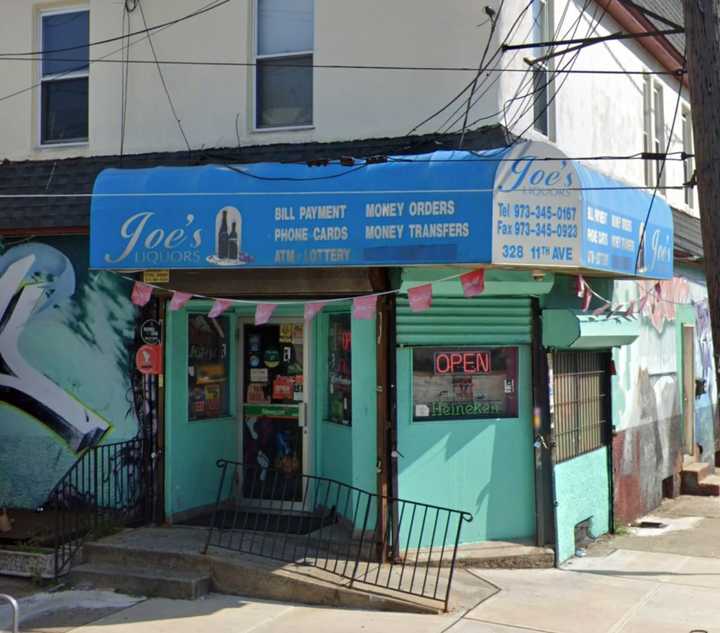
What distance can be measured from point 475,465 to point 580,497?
168cm

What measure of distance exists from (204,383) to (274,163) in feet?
9.53

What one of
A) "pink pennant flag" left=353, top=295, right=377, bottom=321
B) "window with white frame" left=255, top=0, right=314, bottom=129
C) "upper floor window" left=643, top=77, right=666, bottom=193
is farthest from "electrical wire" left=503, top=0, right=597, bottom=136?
"upper floor window" left=643, top=77, right=666, bottom=193

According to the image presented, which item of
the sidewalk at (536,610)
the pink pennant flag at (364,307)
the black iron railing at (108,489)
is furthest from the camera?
the black iron railing at (108,489)

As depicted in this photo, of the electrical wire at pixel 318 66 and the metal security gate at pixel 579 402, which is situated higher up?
the electrical wire at pixel 318 66

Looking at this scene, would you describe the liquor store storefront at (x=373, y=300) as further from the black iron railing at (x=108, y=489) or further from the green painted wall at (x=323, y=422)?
the black iron railing at (x=108, y=489)

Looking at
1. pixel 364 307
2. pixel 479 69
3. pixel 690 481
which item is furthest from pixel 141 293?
pixel 690 481

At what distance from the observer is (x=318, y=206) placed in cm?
863

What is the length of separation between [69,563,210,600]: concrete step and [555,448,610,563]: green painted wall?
3.64 metres

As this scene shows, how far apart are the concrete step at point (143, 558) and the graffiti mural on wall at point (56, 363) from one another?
4.58 ft

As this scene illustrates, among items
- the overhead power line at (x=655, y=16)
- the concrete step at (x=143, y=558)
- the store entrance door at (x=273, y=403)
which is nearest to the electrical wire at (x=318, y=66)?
the overhead power line at (x=655, y=16)

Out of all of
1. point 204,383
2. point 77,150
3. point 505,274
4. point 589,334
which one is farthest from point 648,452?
point 77,150

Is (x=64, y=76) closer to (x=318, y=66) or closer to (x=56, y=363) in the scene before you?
(x=318, y=66)

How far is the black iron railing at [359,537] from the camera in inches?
347

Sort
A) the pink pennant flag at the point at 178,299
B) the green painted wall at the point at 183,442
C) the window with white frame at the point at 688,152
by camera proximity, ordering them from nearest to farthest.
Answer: the pink pennant flag at the point at 178,299, the green painted wall at the point at 183,442, the window with white frame at the point at 688,152
